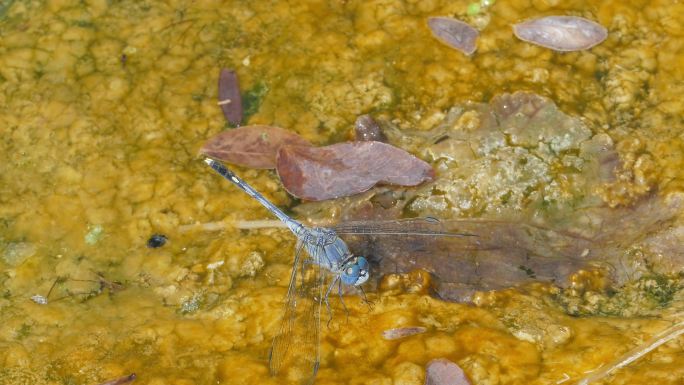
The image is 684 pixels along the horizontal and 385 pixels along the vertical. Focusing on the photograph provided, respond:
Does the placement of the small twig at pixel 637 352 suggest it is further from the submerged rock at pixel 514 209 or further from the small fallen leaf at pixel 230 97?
the small fallen leaf at pixel 230 97

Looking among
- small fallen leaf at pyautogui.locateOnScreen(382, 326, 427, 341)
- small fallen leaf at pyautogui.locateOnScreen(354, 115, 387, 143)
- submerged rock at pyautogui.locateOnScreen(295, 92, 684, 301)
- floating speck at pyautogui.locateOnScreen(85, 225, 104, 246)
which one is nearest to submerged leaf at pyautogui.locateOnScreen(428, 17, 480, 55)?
submerged rock at pyautogui.locateOnScreen(295, 92, 684, 301)

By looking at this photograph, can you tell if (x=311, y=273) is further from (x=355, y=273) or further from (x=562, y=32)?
(x=562, y=32)

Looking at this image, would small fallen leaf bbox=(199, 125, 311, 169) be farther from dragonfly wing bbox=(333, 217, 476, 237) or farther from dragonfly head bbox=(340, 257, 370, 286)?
dragonfly head bbox=(340, 257, 370, 286)

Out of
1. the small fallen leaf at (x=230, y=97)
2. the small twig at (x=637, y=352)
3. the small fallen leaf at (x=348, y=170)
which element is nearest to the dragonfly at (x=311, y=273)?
the small fallen leaf at (x=348, y=170)

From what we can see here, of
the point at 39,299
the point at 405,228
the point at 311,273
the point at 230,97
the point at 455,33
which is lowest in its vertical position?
the point at 39,299

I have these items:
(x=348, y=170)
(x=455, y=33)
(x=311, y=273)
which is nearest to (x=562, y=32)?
(x=455, y=33)

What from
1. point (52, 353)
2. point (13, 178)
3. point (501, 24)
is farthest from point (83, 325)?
point (501, 24)

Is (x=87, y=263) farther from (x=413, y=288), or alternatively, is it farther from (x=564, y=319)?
(x=564, y=319)
